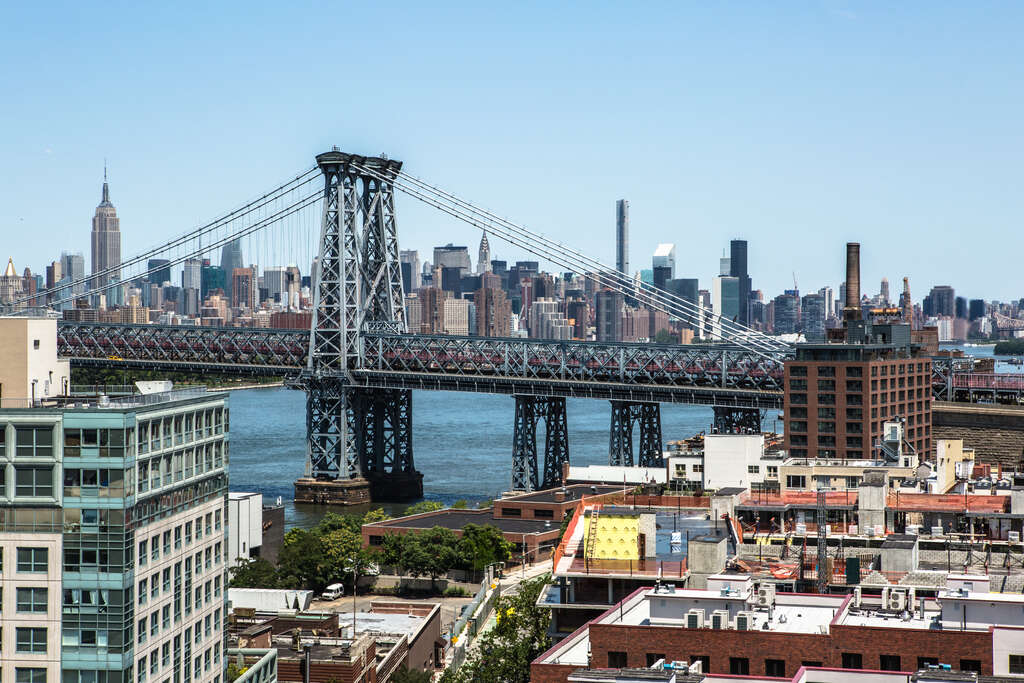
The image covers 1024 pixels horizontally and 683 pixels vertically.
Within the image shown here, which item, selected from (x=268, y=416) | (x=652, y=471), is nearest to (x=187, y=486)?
(x=652, y=471)

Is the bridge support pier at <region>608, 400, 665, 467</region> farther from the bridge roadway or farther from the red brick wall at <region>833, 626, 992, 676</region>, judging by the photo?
the red brick wall at <region>833, 626, 992, 676</region>

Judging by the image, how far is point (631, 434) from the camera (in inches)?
3041

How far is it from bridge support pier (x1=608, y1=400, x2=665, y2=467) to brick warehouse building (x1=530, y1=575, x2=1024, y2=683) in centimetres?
5180

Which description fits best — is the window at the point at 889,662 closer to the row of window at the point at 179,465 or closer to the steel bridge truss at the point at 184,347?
the row of window at the point at 179,465

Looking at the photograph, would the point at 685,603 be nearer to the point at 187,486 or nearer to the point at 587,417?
the point at 187,486

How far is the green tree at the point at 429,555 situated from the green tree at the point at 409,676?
15479mm

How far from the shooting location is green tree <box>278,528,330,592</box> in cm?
5169

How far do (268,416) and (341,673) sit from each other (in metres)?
114

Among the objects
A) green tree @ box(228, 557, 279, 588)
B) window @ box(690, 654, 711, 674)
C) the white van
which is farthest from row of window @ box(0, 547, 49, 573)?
the white van

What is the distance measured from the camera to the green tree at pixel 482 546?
173 feet

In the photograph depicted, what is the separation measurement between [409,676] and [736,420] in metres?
43.7

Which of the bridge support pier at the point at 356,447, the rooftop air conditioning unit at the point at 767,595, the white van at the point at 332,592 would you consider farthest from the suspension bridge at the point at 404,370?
the rooftop air conditioning unit at the point at 767,595

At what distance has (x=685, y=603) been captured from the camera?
76.6 feet

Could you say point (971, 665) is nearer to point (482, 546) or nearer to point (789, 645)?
point (789, 645)
